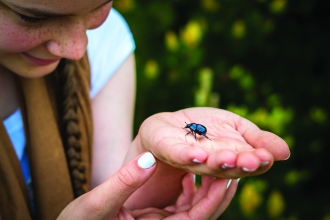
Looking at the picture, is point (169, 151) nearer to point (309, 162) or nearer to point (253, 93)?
point (253, 93)

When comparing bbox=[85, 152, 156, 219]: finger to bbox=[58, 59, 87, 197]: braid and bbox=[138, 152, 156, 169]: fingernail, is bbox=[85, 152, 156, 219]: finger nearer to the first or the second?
bbox=[138, 152, 156, 169]: fingernail

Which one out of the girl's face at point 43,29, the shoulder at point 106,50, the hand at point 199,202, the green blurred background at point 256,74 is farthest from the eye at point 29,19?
the green blurred background at point 256,74

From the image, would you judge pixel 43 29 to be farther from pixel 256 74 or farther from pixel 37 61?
pixel 256 74

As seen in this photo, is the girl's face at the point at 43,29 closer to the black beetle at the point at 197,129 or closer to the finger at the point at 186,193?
the black beetle at the point at 197,129

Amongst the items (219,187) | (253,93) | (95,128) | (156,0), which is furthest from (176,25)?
(219,187)

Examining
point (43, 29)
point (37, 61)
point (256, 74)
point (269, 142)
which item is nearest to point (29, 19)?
point (43, 29)

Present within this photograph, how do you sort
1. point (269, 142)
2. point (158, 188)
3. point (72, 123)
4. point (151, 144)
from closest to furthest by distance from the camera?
point (269, 142)
point (151, 144)
point (158, 188)
point (72, 123)

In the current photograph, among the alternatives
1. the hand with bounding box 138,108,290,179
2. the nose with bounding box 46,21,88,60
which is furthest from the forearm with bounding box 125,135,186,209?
the nose with bounding box 46,21,88,60
